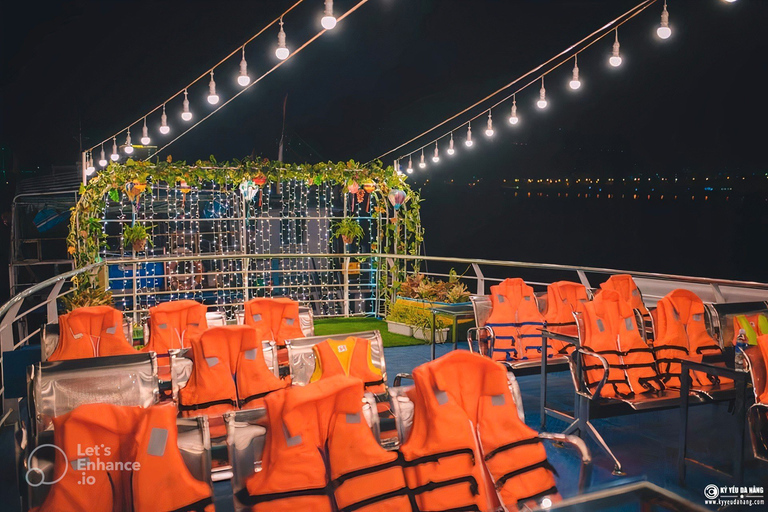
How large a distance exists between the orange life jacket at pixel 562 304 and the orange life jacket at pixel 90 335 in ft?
11.3

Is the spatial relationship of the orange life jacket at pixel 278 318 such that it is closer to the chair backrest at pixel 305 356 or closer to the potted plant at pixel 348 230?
the chair backrest at pixel 305 356

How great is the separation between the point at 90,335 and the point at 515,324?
3.27 m

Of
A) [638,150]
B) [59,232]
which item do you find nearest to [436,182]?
[638,150]

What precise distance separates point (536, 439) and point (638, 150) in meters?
51.3

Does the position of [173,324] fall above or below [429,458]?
above

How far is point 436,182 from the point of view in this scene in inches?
2643

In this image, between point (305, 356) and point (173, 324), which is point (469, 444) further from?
point (173, 324)

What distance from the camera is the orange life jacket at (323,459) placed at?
171cm

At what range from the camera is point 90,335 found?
3.65m

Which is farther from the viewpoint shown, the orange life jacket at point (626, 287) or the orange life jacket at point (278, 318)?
the orange life jacket at point (626, 287)

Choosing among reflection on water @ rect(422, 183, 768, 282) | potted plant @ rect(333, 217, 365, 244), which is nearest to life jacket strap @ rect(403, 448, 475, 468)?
potted plant @ rect(333, 217, 365, 244)

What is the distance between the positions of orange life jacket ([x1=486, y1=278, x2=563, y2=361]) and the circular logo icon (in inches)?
64.9

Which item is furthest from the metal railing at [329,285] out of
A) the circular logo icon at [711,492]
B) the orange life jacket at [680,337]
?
the circular logo icon at [711,492]

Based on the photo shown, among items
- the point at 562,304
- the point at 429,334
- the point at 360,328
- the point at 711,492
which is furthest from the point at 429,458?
the point at 360,328
